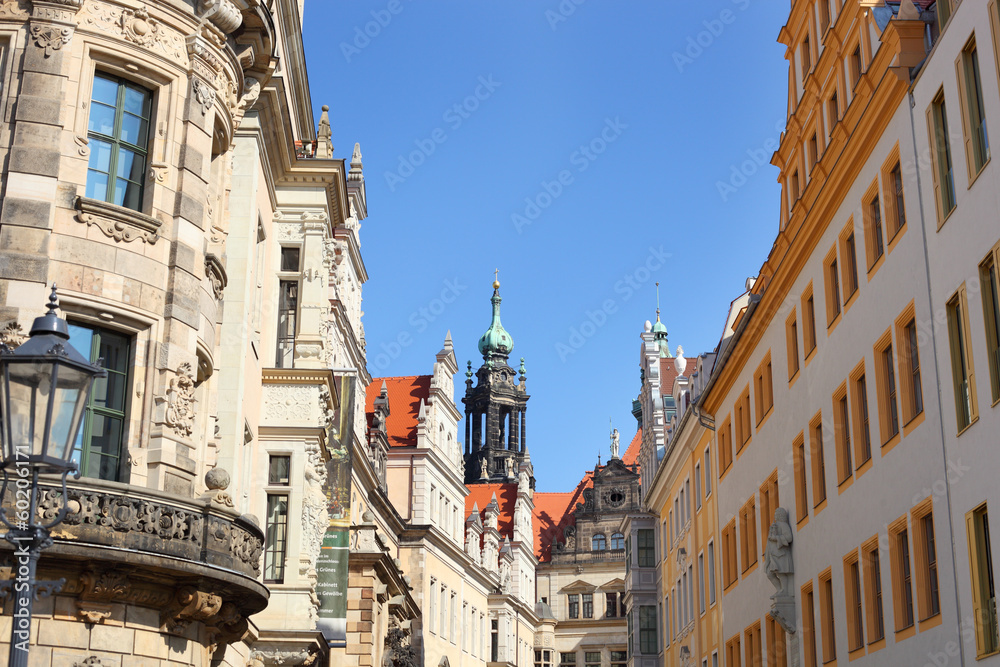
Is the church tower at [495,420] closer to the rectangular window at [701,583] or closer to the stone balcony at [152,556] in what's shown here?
the rectangular window at [701,583]

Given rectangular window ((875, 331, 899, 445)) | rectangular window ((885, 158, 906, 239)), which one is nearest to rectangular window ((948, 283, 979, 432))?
rectangular window ((875, 331, 899, 445))

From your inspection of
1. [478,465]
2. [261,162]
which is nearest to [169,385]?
[261,162]

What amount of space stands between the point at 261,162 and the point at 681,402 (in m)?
28.0

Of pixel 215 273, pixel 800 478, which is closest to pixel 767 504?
pixel 800 478

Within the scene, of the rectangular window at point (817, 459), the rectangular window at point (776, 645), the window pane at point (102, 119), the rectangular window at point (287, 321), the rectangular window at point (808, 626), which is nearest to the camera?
the window pane at point (102, 119)

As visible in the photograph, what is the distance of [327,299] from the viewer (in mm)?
22156

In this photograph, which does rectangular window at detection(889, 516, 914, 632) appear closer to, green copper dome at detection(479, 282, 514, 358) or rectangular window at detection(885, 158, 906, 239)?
rectangular window at detection(885, 158, 906, 239)

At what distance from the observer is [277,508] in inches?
813

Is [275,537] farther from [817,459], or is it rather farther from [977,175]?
[977,175]

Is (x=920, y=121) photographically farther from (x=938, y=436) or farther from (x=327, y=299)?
(x=327, y=299)

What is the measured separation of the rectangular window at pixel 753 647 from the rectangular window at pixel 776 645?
1.04 metres

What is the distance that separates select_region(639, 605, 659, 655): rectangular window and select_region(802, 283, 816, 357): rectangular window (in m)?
30.2

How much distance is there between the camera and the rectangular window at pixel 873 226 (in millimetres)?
19812

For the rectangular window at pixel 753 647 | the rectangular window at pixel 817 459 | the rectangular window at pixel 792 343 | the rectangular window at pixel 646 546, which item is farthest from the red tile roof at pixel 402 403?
the rectangular window at pixel 817 459
